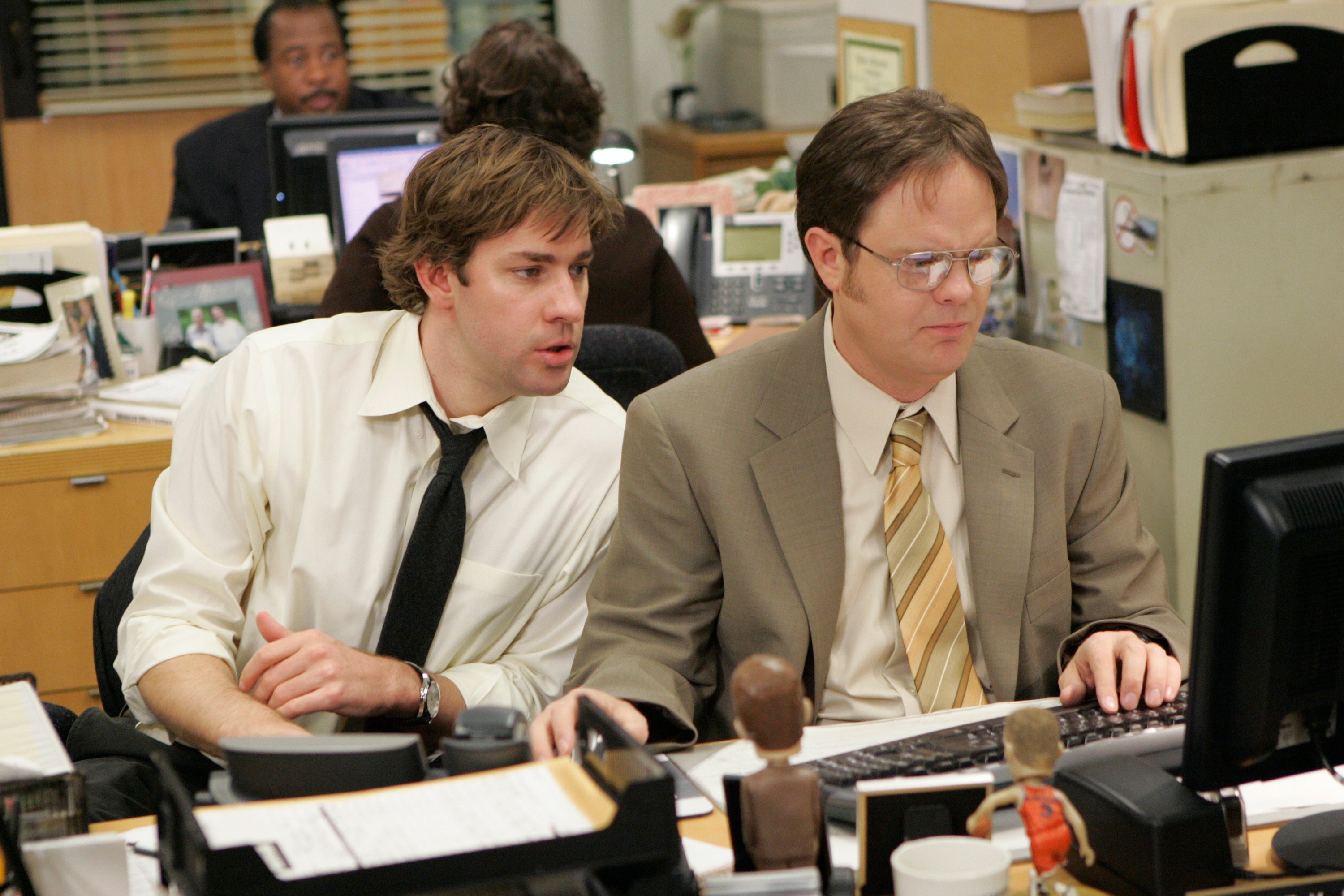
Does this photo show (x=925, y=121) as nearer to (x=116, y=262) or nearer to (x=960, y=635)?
(x=960, y=635)

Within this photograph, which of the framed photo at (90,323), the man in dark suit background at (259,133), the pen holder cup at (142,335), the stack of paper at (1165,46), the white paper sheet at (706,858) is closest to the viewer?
the white paper sheet at (706,858)

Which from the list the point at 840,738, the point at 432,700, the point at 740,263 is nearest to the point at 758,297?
the point at 740,263

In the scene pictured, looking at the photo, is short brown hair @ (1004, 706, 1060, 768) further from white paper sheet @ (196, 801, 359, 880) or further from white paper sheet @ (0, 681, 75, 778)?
white paper sheet @ (0, 681, 75, 778)

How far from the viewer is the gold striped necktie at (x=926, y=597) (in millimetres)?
1597

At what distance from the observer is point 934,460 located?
1.67 metres

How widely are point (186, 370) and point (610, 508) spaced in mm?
1732

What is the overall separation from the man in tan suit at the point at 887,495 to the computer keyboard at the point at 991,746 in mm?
115

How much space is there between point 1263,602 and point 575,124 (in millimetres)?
2018

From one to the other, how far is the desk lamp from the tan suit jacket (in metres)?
1.58

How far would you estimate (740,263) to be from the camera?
372 cm

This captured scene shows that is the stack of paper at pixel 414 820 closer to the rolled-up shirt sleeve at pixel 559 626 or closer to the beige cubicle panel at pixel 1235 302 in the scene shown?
the rolled-up shirt sleeve at pixel 559 626

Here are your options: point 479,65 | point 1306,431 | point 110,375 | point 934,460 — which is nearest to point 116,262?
point 110,375

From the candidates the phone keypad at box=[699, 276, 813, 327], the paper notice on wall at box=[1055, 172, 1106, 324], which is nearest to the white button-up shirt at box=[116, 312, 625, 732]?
the paper notice on wall at box=[1055, 172, 1106, 324]

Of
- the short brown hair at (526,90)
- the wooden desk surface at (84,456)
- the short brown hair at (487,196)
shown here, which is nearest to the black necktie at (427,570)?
the short brown hair at (487,196)
